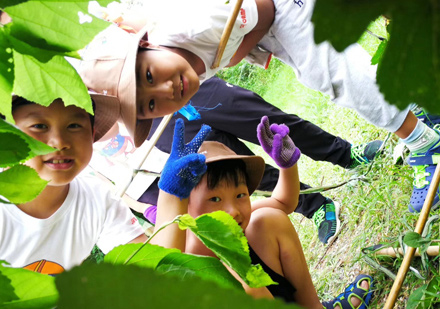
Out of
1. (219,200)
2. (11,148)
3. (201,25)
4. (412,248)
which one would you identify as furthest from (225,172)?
(11,148)

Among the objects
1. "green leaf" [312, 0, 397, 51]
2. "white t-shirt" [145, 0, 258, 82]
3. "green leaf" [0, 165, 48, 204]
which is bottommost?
"white t-shirt" [145, 0, 258, 82]

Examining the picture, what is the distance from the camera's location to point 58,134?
2.96 feet

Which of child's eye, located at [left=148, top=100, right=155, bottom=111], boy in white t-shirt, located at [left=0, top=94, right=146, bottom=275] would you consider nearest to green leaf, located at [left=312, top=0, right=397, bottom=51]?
boy in white t-shirt, located at [left=0, top=94, right=146, bottom=275]

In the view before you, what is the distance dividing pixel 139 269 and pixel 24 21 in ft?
0.78

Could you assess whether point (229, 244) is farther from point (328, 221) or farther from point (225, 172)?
point (328, 221)

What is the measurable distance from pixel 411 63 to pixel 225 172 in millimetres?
1080

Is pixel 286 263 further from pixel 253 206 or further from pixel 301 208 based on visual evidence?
pixel 301 208

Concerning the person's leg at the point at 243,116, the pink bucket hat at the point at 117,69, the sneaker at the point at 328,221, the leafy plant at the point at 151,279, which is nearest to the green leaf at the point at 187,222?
the leafy plant at the point at 151,279

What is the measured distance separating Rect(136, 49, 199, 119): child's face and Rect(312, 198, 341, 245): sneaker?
30.0 inches

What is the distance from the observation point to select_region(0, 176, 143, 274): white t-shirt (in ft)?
3.21

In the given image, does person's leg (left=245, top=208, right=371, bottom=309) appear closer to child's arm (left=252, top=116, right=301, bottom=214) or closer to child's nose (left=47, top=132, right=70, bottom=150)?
child's arm (left=252, top=116, right=301, bottom=214)

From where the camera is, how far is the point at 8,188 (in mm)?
308

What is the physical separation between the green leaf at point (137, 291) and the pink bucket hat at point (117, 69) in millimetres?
947

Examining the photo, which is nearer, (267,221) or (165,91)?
(165,91)
